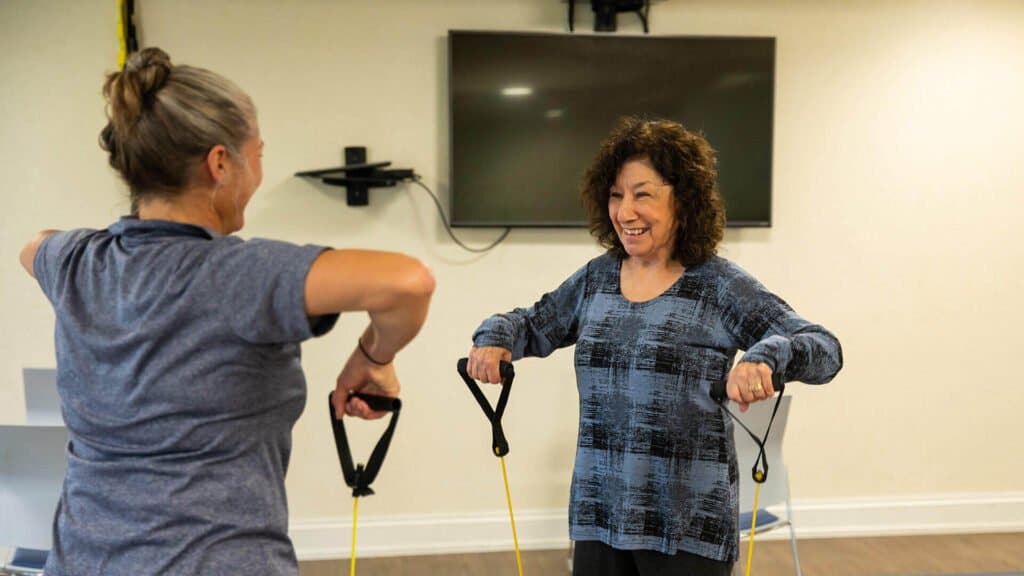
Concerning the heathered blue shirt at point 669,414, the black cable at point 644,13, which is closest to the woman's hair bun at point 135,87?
the heathered blue shirt at point 669,414

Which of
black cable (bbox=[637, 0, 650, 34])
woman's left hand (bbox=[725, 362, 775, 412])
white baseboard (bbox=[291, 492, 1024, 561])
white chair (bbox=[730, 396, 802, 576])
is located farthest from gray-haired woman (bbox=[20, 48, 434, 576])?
black cable (bbox=[637, 0, 650, 34])

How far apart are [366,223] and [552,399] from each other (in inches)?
42.1

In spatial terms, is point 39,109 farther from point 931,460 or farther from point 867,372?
point 931,460

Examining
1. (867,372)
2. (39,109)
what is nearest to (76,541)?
(39,109)

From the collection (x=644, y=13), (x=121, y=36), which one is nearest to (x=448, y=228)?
(x=644, y=13)

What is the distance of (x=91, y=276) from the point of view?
1247 mm

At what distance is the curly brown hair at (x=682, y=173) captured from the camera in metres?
2.08

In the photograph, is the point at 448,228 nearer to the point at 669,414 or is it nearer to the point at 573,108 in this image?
the point at 573,108

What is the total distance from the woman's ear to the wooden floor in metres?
2.87

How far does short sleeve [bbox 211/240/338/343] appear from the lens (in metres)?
1.14

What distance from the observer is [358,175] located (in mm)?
3908

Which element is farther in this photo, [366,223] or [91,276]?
Answer: [366,223]

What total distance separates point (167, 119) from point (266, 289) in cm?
27

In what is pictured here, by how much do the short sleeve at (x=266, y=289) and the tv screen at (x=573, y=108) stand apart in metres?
2.79
